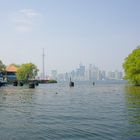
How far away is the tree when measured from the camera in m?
120

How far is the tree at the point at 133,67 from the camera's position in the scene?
395 ft

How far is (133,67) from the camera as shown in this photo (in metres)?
121

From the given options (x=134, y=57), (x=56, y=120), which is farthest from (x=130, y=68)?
(x=56, y=120)

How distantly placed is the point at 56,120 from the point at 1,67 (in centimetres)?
17084

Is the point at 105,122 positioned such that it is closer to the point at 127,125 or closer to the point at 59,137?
the point at 127,125

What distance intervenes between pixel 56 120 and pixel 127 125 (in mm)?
7959

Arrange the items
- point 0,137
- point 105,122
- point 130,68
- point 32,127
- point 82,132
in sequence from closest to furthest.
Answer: point 0,137, point 82,132, point 32,127, point 105,122, point 130,68

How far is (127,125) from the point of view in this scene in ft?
98.1

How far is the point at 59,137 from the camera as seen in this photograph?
2497 cm

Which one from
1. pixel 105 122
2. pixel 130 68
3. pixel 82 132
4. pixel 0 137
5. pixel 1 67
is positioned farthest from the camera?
pixel 1 67

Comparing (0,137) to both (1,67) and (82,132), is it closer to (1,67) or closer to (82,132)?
(82,132)

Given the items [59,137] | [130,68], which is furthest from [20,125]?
[130,68]

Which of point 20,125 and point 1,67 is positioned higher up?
point 1,67

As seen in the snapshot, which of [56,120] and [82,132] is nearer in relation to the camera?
[82,132]
